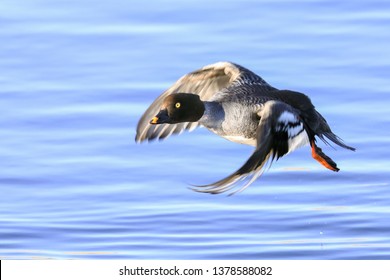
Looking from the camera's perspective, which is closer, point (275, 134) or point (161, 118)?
point (275, 134)

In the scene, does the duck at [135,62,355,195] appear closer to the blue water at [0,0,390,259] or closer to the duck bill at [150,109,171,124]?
the duck bill at [150,109,171,124]

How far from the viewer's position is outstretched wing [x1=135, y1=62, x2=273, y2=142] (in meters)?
13.1

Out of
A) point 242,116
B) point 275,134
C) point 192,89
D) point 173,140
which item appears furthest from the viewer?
point 173,140

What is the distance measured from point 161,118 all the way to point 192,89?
4.39 feet

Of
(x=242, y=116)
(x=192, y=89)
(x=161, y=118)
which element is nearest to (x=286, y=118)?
(x=242, y=116)

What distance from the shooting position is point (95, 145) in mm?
15422

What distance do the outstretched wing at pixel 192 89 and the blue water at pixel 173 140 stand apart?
72 cm

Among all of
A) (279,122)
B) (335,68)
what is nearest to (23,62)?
(335,68)

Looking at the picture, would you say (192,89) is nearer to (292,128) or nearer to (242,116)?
(242,116)

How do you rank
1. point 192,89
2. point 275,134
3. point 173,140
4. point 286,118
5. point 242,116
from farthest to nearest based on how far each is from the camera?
point 173,140 < point 192,89 < point 242,116 < point 286,118 < point 275,134

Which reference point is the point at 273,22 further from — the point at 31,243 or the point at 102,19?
the point at 31,243

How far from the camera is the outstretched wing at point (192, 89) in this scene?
13.1 meters

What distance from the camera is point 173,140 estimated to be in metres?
15.6

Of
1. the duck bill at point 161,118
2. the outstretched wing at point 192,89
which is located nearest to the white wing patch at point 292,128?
the duck bill at point 161,118
